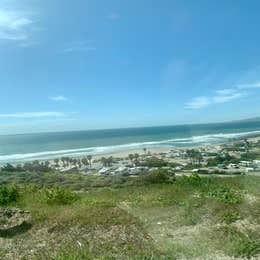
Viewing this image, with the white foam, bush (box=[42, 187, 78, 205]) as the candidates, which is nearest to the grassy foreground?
bush (box=[42, 187, 78, 205])

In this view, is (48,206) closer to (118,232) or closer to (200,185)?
(118,232)

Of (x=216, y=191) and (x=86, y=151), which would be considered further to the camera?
(x=86, y=151)

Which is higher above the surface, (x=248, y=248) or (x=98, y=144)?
(x=248, y=248)

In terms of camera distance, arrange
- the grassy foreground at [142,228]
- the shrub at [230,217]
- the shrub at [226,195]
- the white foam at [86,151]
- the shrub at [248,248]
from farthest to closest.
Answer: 1. the white foam at [86,151]
2. the shrub at [226,195]
3. the shrub at [230,217]
4. the grassy foreground at [142,228]
5. the shrub at [248,248]

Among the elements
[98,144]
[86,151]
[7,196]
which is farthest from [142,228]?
[98,144]

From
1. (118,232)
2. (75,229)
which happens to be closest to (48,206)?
(75,229)

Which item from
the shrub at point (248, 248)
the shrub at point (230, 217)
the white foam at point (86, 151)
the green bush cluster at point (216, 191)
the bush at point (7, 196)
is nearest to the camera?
the shrub at point (248, 248)

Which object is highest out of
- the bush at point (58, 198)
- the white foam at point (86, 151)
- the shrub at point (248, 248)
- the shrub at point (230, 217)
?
the bush at point (58, 198)

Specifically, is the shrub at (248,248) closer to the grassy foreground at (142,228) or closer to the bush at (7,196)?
the grassy foreground at (142,228)

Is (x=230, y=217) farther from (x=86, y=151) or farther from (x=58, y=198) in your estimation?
(x=86, y=151)

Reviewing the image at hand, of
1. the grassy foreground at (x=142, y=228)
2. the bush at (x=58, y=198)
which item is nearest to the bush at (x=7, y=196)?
the grassy foreground at (x=142, y=228)
